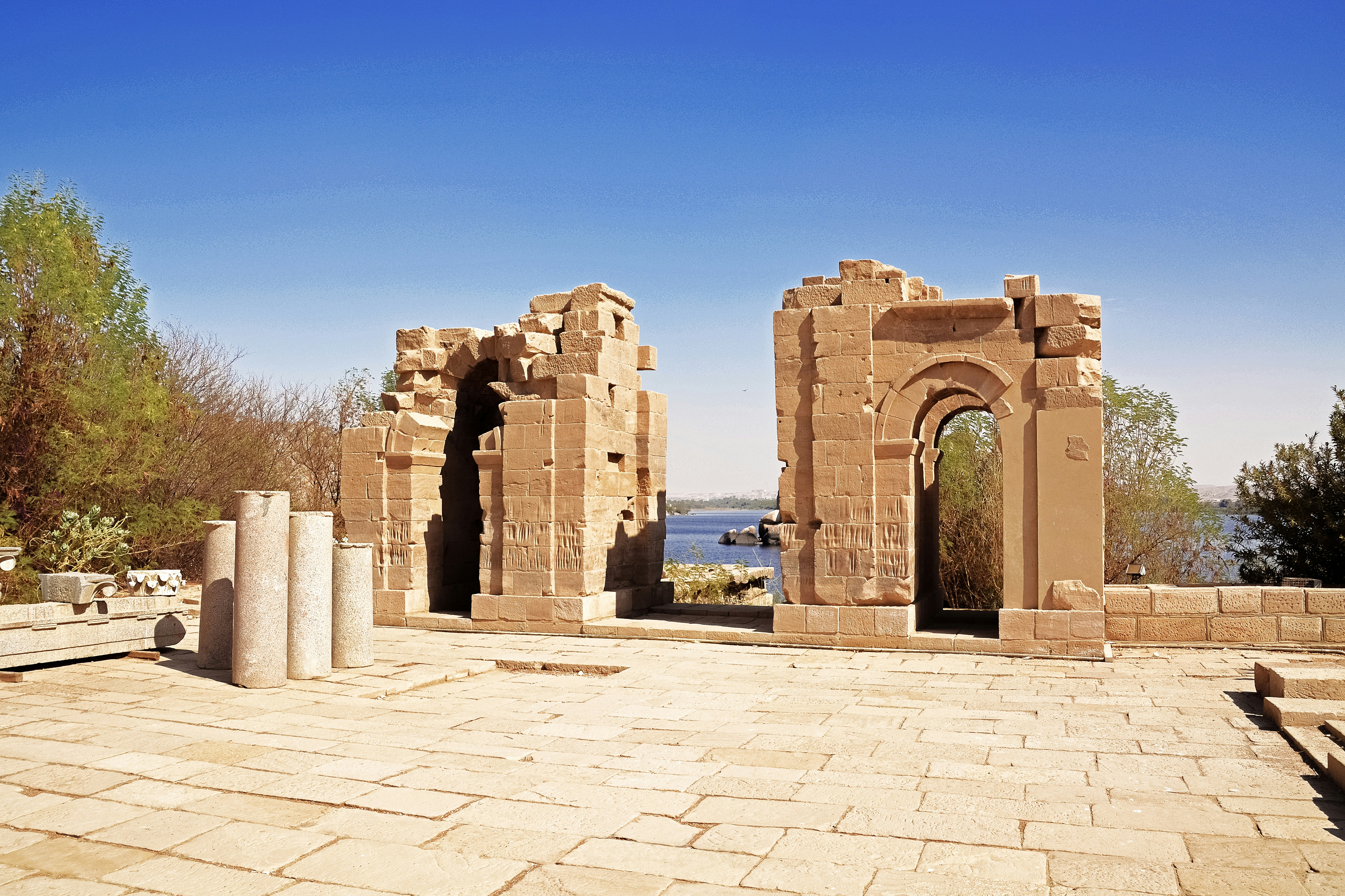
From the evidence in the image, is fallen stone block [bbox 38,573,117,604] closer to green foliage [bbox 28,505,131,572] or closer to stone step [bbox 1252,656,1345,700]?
green foliage [bbox 28,505,131,572]

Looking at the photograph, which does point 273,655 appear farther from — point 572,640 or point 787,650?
point 787,650

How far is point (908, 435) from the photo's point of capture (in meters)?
11.2

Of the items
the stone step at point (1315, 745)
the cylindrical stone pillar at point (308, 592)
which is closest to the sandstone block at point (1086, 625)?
the stone step at point (1315, 745)

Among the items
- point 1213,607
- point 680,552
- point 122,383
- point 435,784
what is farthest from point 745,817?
point 680,552

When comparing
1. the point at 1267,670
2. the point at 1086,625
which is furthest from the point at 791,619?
the point at 1267,670

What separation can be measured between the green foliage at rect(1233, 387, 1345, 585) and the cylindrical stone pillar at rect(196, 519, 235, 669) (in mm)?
16000

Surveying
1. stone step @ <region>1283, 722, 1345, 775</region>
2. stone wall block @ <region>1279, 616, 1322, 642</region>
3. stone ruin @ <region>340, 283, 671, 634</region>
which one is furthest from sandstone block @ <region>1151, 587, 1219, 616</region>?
stone ruin @ <region>340, 283, 671, 634</region>

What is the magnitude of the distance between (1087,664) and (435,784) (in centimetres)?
709

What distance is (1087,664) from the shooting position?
33.2 ft

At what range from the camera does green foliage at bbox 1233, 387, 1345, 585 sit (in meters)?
16.8

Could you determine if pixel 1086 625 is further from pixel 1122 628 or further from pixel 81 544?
pixel 81 544

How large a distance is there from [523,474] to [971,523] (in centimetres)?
884

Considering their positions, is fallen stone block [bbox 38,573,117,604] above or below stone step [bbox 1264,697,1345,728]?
above

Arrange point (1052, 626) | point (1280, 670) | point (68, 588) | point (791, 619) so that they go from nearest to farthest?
point (1280, 670) < point (68, 588) < point (1052, 626) < point (791, 619)
